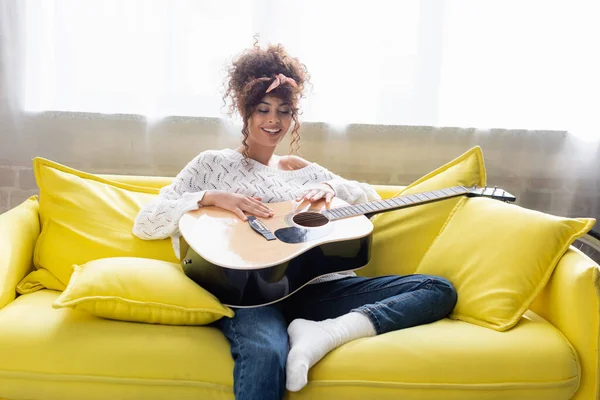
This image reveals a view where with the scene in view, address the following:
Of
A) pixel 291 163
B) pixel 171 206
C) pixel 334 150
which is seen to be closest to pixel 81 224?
pixel 171 206

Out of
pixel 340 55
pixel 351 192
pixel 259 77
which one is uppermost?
pixel 340 55

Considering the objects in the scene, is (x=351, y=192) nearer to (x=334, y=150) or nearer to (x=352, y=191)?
(x=352, y=191)

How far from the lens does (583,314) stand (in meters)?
1.41

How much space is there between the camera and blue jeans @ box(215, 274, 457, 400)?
1.31 metres

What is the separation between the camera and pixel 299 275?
1496 mm

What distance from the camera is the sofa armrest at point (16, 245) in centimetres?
160

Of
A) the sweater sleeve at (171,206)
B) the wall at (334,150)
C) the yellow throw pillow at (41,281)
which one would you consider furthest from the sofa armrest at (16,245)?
the wall at (334,150)

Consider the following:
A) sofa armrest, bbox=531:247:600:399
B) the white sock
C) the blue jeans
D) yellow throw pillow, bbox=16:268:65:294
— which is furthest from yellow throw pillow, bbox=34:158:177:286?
sofa armrest, bbox=531:247:600:399

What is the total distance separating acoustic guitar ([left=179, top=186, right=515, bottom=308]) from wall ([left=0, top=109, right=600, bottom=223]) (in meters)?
0.73

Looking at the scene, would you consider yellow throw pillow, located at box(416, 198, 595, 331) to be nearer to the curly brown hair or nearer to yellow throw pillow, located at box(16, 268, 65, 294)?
the curly brown hair

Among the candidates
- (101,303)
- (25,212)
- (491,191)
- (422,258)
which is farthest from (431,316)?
(25,212)

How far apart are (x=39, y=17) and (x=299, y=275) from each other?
1.65m

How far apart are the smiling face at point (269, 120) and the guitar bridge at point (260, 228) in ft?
1.06

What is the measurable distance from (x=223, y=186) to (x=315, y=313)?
0.51 m
